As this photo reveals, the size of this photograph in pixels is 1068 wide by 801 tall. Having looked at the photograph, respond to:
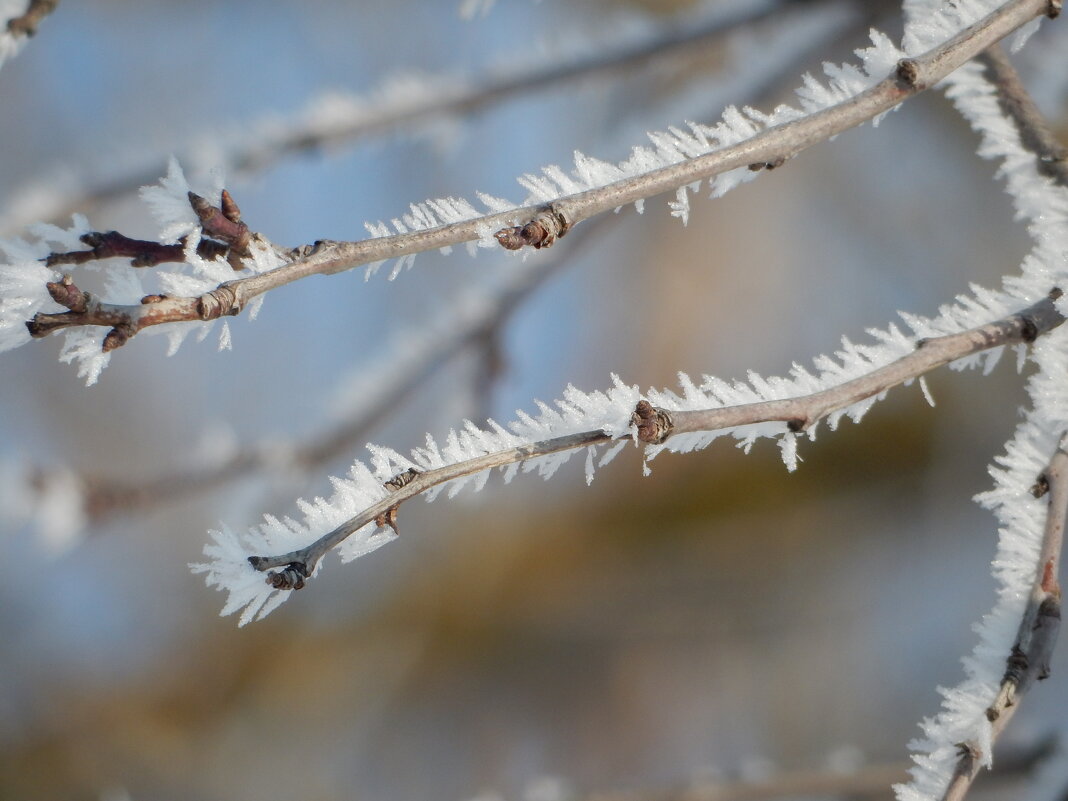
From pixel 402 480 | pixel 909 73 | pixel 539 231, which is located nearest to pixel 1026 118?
pixel 909 73

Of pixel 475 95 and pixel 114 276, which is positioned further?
pixel 475 95

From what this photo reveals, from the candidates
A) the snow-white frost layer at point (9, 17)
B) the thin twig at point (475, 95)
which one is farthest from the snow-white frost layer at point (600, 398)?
the thin twig at point (475, 95)

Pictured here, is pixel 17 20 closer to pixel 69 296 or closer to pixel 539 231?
pixel 69 296

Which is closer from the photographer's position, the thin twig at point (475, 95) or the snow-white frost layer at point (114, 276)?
the snow-white frost layer at point (114, 276)

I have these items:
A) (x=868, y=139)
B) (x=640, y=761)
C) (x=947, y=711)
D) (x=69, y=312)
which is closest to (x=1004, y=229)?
(x=868, y=139)

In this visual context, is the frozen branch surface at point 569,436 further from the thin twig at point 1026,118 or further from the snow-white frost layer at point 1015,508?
the thin twig at point 1026,118

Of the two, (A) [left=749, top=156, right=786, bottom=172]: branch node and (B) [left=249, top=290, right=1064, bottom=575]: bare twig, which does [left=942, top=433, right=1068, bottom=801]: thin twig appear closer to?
(B) [left=249, top=290, right=1064, bottom=575]: bare twig

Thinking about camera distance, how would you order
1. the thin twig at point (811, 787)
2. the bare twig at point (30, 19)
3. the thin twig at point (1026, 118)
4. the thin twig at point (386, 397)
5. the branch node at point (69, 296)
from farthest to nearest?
1. the thin twig at point (386, 397)
2. the thin twig at point (811, 787)
3. the bare twig at point (30, 19)
4. the thin twig at point (1026, 118)
5. the branch node at point (69, 296)
